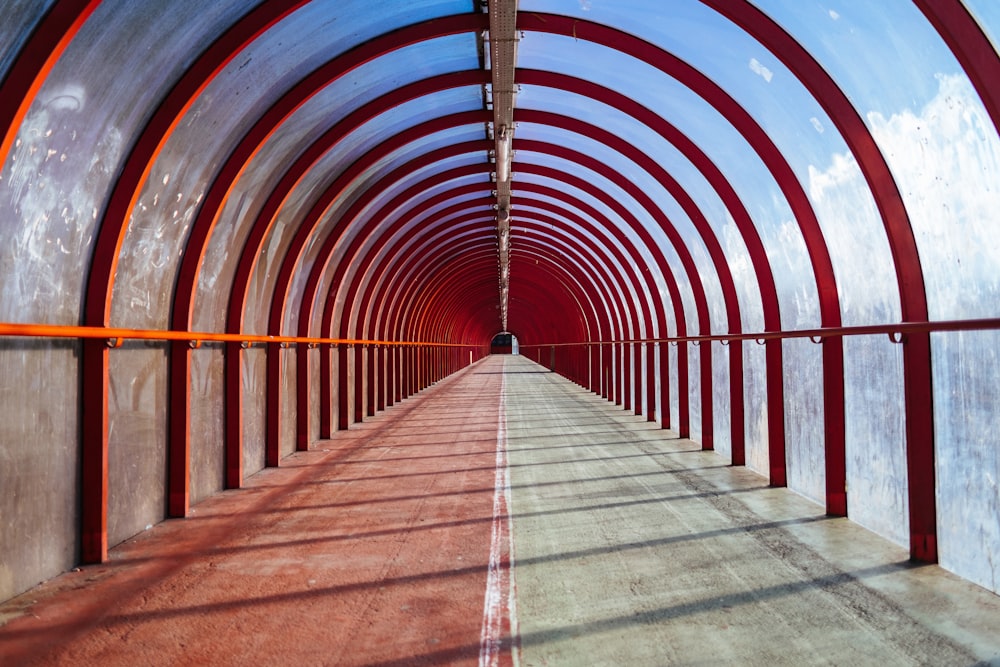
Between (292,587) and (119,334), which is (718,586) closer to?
(292,587)

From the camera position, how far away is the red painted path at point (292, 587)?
11.5ft

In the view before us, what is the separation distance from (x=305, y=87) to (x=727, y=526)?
5.59m

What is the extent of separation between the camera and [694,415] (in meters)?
11.5

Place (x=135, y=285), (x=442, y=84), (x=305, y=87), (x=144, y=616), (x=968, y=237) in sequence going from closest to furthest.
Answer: (x=144, y=616)
(x=968, y=237)
(x=135, y=285)
(x=305, y=87)
(x=442, y=84)

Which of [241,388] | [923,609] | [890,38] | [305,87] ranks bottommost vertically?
[923,609]

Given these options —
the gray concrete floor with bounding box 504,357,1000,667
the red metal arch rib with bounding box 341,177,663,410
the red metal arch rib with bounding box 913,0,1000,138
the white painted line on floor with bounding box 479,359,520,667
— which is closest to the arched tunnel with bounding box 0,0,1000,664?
the red metal arch rib with bounding box 913,0,1000,138

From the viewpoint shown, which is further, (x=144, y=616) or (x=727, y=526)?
(x=727, y=526)

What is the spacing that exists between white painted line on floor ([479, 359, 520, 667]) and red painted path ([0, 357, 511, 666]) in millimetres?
30

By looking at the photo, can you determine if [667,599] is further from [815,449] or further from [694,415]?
[694,415]

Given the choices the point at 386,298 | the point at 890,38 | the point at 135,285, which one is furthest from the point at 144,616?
the point at 386,298

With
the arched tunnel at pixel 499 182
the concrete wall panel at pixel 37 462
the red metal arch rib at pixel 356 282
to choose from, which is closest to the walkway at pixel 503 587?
the concrete wall panel at pixel 37 462

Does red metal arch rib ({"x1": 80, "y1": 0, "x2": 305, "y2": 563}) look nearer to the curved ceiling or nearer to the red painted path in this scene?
the curved ceiling

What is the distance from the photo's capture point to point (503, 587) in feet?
14.3

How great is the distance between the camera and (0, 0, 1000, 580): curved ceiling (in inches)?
176
